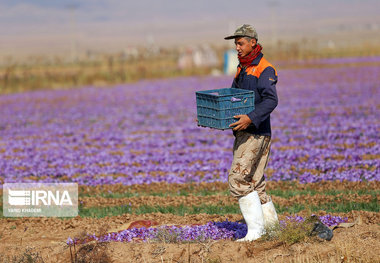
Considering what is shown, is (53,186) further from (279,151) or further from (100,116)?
(100,116)

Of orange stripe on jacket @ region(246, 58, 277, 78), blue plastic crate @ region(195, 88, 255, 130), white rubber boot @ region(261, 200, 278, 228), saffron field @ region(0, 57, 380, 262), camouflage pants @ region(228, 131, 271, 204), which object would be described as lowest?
saffron field @ region(0, 57, 380, 262)

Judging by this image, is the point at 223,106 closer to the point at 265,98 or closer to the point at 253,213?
the point at 265,98

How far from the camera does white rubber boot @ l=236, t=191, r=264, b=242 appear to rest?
257 inches

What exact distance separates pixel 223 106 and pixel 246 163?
774mm

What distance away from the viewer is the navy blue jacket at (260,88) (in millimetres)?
6270

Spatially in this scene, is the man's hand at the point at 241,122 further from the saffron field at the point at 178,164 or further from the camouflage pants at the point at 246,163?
the saffron field at the point at 178,164

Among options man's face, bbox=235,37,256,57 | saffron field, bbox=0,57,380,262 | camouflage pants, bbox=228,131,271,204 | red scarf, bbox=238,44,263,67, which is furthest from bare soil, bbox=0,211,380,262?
man's face, bbox=235,37,256,57

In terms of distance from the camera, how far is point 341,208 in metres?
8.86

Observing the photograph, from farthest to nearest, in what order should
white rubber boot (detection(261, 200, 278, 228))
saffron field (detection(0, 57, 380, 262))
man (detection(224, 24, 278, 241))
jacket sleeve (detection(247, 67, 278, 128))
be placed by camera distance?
saffron field (detection(0, 57, 380, 262)), white rubber boot (detection(261, 200, 278, 228)), man (detection(224, 24, 278, 241)), jacket sleeve (detection(247, 67, 278, 128))

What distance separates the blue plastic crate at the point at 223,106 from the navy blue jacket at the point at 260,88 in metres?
0.12

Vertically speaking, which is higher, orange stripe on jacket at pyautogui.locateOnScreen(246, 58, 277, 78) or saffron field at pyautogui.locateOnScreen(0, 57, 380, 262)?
orange stripe on jacket at pyautogui.locateOnScreen(246, 58, 277, 78)

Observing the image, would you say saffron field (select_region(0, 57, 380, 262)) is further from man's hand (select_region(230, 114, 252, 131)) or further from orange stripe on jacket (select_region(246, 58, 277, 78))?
orange stripe on jacket (select_region(246, 58, 277, 78))

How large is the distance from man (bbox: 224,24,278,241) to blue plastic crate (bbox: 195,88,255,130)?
0.14 metres

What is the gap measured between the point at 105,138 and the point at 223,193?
7.66m
